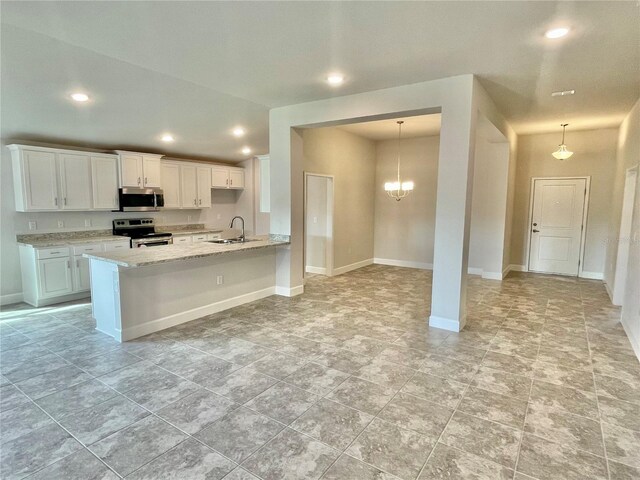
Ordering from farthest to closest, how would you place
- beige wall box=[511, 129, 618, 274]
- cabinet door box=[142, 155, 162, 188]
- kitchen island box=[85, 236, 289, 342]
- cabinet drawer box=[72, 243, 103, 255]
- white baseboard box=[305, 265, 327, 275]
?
white baseboard box=[305, 265, 327, 275] < beige wall box=[511, 129, 618, 274] < cabinet door box=[142, 155, 162, 188] < cabinet drawer box=[72, 243, 103, 255] < kitchen island box=[85, 236, 289, 342]

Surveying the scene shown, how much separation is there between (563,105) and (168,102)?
5467 millimetres

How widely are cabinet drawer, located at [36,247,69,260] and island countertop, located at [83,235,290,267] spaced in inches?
62.1

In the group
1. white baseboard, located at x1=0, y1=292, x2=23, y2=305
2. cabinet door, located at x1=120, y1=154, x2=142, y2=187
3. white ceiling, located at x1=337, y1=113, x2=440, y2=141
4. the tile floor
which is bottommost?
the tile floor

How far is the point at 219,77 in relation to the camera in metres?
3.87

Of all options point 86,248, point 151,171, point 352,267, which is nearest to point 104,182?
point 151,171

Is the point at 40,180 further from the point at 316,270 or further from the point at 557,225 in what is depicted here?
the point at 557,225

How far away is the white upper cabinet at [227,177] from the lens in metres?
7.66

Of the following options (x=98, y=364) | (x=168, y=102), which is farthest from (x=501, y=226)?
(x=98, y=364)

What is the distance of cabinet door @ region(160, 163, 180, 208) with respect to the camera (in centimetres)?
673

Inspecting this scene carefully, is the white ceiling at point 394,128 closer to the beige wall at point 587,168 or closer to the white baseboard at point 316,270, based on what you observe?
the beige wall at point 587,168

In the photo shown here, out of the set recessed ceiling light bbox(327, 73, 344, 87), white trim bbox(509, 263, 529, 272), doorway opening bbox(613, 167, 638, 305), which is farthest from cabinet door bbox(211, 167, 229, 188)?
doorway opening bbox(613, 167, 638, 305)

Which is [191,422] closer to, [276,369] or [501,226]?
[276,369]

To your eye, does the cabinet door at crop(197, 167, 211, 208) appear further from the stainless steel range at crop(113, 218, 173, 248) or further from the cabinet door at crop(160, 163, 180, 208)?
the stainless steel range at crop(113, 218, 173, 248)

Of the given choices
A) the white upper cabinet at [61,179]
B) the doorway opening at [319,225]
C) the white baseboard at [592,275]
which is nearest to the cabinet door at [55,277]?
the white upper cabinet at [61,179]
